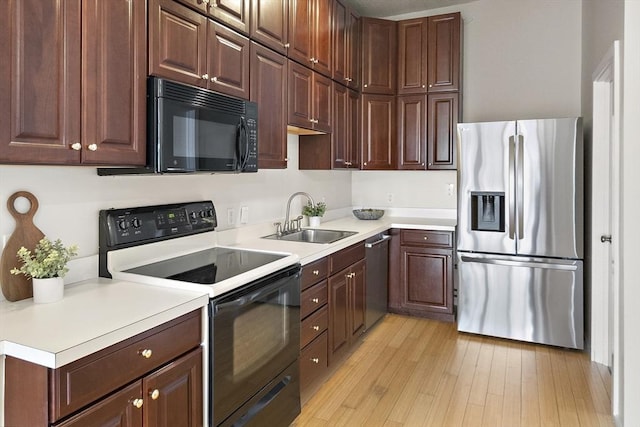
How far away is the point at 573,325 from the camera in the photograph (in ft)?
10.8

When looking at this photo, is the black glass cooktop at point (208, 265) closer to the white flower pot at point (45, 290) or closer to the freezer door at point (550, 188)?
the white flower pot at point (45, 290)

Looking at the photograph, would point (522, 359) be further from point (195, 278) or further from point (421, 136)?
point (195, 278)

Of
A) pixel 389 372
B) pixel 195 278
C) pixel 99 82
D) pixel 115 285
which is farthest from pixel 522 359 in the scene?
pixel 99 82

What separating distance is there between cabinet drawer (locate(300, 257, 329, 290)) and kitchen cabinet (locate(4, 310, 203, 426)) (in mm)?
880

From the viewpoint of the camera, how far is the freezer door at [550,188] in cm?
322

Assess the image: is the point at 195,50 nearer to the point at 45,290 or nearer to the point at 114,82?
the point at 114,82

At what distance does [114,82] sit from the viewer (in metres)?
1.61

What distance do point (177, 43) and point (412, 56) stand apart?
2719 mm

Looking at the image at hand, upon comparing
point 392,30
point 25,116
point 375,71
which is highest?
point 392,30

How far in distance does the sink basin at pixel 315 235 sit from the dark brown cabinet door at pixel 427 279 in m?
0.90

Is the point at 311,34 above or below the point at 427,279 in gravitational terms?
above

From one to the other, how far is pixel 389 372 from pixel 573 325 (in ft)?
4.81

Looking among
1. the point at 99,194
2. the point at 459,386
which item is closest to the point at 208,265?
the point at 99,194

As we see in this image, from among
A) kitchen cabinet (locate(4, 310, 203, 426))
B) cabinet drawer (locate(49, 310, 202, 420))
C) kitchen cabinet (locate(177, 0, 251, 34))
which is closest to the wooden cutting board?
kitchen cabinet (locate(4, 310, 203, 426))
